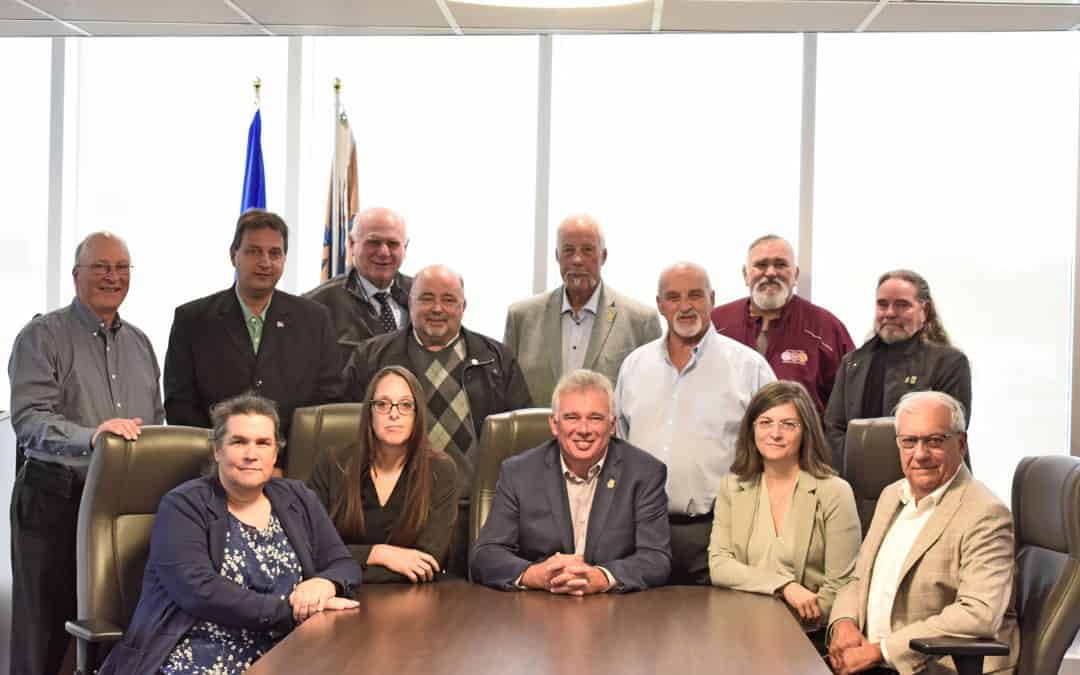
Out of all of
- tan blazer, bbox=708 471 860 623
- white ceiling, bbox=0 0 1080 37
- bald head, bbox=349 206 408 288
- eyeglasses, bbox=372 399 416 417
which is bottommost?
tan blazer, bbox=708 471 860 623

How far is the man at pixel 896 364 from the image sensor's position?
5172mm

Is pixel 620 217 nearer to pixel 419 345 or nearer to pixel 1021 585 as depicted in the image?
pixel 419 345

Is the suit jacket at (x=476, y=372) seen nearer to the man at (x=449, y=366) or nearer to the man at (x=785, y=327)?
the man at (x=449, y=366)

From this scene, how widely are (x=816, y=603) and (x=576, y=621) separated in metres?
0.95

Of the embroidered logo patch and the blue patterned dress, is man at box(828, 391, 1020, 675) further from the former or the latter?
the blue patterned dress

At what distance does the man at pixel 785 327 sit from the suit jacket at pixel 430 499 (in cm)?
178

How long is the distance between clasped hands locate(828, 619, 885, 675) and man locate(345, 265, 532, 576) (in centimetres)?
153

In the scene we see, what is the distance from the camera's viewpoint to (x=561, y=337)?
5590 mm

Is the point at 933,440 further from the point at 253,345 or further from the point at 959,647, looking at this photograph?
the point at 253,345

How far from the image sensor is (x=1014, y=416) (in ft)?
24.2

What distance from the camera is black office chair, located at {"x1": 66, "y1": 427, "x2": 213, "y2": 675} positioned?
13.2 ft

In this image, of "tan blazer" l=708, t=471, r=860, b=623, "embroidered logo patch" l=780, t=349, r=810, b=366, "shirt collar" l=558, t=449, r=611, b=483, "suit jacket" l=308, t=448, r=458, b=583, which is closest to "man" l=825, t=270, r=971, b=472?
"embroidered logo patch" l=780, t=349, r=810, b=366

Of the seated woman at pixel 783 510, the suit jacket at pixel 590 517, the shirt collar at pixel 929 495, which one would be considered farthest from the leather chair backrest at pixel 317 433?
the shirt collar at pixel 929 495

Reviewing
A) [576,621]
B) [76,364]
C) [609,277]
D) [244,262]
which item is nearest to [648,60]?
[609,277]
